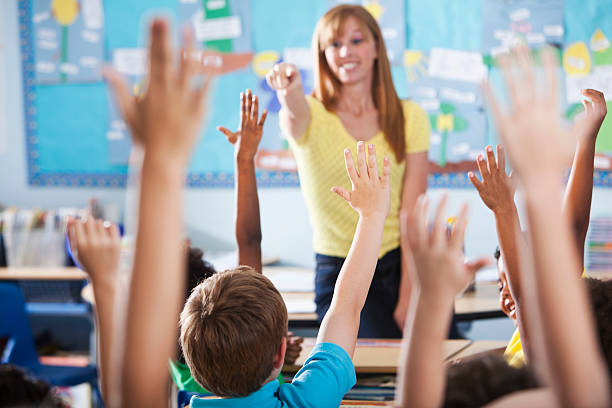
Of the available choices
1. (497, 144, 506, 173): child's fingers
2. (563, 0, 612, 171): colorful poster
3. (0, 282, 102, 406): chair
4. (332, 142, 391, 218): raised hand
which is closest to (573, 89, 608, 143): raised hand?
(497, 144, 506, 173): child's fingers

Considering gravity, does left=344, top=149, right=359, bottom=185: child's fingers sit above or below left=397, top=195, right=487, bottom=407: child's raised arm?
above

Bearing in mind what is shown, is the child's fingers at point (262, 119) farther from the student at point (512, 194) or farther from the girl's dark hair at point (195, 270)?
the student at point (512, 194)

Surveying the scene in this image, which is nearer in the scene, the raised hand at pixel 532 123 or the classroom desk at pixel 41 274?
the raised hand at pixel 532 123

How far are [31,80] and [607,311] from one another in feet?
11.7

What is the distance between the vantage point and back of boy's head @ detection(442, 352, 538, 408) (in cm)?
53

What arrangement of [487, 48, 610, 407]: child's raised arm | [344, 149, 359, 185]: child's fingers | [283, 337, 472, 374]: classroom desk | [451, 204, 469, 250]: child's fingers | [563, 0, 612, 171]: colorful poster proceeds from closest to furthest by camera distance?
1. [487, 48, 610, 407]: child's raised arm
2. [451, 204, 469, 250]: child's fingers
3. [344, 149, 359, 185]: child's fingers
4. [283, 337, 472, 374]: classroom desk
5. [563, 0, 612, 171]: colorful poster

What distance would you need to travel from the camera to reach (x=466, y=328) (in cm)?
283

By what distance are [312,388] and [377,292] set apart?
2.49 ft

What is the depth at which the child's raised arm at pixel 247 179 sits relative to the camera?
→ 49.9 inches

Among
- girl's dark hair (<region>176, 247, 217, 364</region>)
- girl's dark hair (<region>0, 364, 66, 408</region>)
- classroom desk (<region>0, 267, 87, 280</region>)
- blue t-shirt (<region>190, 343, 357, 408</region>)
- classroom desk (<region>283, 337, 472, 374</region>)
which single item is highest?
girl's dark hair (<region>0, 364, 66, 408</region>)

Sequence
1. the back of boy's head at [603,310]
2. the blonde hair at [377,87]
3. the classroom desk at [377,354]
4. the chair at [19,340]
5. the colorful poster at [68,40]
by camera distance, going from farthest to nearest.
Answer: the colorful poster at [68,40], the chair at [19,340], the blonde hair at [377,87], the classroom desk at [377,354], the back of boy's head at [603,310]

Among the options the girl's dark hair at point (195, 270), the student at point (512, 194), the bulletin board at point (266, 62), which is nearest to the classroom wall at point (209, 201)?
the bulletin board at point (266, 62)

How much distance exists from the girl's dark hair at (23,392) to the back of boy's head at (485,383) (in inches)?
16.2

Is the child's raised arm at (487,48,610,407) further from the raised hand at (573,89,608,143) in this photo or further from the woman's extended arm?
the woman's extended arm
